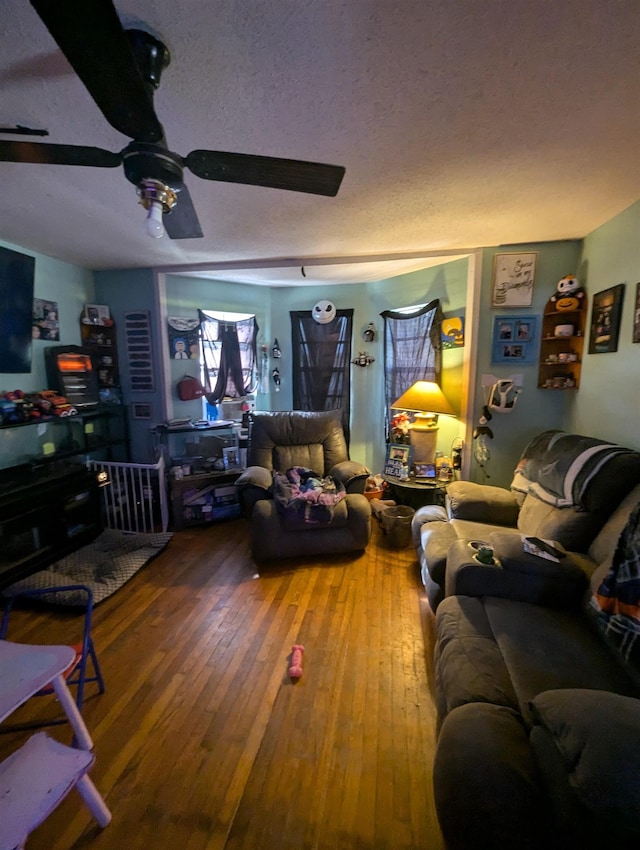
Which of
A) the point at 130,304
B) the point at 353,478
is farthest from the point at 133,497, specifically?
the point at 353,478

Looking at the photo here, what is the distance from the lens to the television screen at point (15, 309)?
2395mm

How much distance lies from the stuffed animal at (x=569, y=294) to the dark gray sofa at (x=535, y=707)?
146 centimetres

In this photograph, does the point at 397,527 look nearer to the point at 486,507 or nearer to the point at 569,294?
the point at 486,507

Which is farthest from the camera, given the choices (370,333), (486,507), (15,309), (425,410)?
(370,333)

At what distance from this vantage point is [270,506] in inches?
96.7

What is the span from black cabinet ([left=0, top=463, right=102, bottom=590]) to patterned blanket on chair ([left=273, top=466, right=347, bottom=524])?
1.47 m

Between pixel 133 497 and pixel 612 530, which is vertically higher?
pixel 612 530

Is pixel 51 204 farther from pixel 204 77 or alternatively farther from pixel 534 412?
pixel 534 412

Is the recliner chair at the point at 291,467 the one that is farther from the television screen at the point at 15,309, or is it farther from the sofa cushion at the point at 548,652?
the television screen at the point at 15,309

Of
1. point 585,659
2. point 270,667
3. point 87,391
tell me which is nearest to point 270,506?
point 270,667

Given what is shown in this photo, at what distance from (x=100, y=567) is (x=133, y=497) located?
75cm

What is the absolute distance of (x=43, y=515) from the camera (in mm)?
2301

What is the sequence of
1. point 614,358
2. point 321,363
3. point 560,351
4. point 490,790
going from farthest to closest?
point 321,363
point 560,351
point 614,358
point 490,790

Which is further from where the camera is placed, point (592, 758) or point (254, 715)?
point (254, 715)
